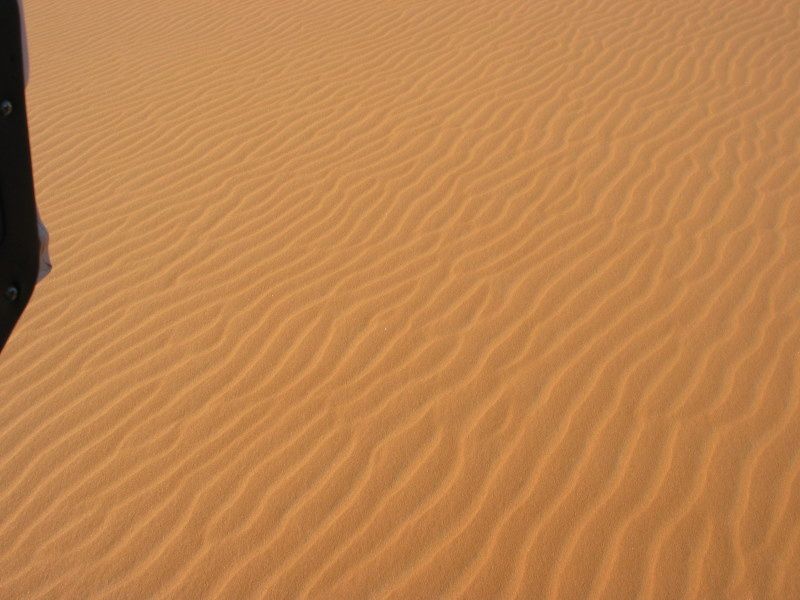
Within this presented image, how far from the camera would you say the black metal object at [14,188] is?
126 cm

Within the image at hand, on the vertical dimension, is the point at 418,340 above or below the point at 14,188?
below

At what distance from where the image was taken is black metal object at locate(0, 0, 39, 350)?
1259 millimetres

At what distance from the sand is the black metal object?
229 cm

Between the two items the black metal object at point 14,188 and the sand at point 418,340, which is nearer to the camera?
Result: the black metal object at point 14,188

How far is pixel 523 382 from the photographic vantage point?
14.0ft

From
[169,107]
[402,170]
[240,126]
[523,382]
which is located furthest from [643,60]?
[523,382]

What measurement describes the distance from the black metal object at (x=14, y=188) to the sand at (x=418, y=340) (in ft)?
7.52

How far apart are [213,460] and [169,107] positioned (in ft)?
15.5

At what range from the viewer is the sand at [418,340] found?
139 inches

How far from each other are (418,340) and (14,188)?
336 centimetres

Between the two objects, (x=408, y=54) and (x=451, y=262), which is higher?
(x=408, y=54)

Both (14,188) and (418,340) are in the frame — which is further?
(418,340)

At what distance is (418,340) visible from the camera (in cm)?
459

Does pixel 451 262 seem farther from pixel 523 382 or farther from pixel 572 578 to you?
pixel 572 578
